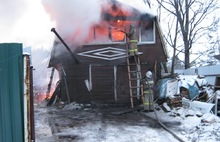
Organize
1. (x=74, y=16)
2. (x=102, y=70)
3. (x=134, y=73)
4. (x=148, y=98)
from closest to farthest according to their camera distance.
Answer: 1. (x=148, y=98)
2. (x=74, y=16)
3. (x=134, y=73)
4. (x=102, y=70)

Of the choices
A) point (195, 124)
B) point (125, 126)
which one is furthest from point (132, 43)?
point (195, 124)

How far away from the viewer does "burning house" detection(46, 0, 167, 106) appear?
13.6 meters

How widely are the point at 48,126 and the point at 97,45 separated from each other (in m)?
5.94

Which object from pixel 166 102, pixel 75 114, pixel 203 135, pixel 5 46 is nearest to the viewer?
pixel 5 46

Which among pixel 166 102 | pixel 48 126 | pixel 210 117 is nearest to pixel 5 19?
pixel 48 126

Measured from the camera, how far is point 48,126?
8.55 meters

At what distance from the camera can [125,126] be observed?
28.2ft

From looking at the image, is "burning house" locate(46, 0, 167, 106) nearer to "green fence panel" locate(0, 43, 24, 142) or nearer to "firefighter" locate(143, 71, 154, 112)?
"firefighter" locate(143, 71, 154, 112)

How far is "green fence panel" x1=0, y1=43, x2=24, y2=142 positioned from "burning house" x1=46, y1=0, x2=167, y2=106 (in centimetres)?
941

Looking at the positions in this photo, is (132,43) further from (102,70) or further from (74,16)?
(74,16)

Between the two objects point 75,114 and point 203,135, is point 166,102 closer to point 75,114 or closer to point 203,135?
point 75,114

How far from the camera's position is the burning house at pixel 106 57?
13578mm

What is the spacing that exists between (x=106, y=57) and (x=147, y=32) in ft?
7.62

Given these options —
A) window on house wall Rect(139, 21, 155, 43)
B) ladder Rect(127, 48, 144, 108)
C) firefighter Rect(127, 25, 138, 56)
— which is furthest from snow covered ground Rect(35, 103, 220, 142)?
window on house wall Rect(139, 21, 155, 43)
